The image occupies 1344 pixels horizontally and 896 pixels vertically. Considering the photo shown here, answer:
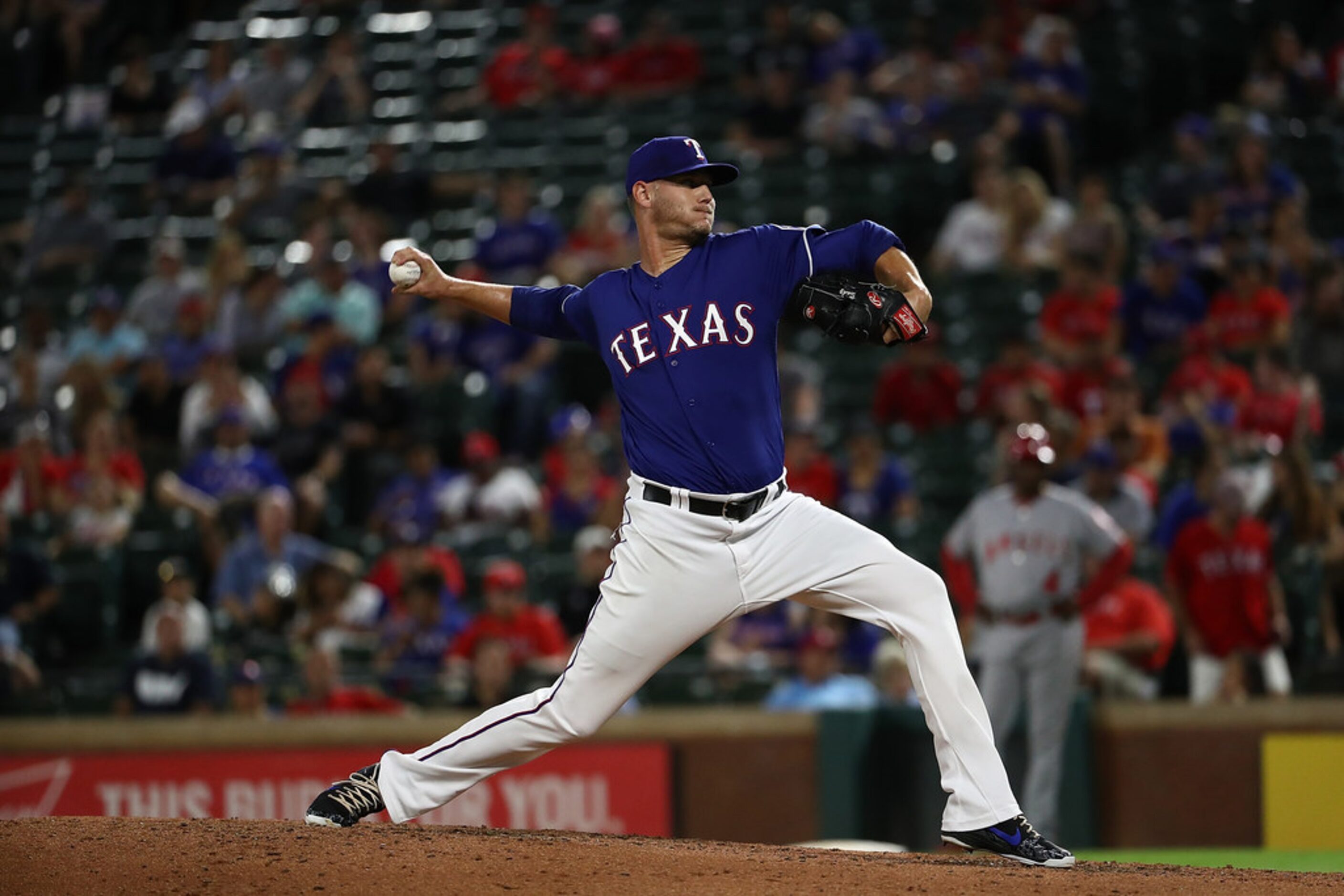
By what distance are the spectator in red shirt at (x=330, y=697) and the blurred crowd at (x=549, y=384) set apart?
0.06ft

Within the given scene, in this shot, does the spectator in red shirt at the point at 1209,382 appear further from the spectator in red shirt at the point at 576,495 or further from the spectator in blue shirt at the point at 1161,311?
the spectator in red shirt at the point at 576,495

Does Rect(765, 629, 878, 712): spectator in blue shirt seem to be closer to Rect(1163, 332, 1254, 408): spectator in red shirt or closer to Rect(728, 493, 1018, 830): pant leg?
Rect(1163, 332, 1254, 408): spectator in red shirt

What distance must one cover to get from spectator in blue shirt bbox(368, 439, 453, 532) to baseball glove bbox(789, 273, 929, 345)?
6288mm

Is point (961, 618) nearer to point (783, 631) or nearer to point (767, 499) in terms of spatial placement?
point (783, 631)

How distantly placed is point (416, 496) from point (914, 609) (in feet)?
21.2

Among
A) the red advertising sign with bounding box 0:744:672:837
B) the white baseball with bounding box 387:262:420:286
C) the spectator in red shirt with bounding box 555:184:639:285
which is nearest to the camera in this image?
the white baseball with bounding box 387:262:420:286

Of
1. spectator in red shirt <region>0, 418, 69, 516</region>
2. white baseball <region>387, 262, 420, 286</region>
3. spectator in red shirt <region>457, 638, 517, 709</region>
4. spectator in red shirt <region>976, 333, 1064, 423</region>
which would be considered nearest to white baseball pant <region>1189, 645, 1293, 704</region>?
spectator in red shirt <region>976, 333, 1064, 423</region>

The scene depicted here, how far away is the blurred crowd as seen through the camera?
29.8ft

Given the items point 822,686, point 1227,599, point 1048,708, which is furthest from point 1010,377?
point 1048,708

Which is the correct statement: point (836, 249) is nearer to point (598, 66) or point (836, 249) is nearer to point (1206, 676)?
point (1206, 676)

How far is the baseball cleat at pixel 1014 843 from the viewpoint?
4.61 m

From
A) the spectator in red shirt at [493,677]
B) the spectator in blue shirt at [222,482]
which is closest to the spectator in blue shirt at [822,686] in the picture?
the spectator in red shirt at [493,677]

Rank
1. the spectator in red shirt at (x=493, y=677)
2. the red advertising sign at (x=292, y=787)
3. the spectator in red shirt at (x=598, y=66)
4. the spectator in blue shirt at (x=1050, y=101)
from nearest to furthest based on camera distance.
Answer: the red advertising sign at (x=292, y=787) → the spectator in red shirt at (x=493, y=677) → the spectator in blue shirt at (x=1050, y=101) → the spectator in red shirt at (x=598, y=66)

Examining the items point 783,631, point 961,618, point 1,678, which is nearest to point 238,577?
point 1,678
